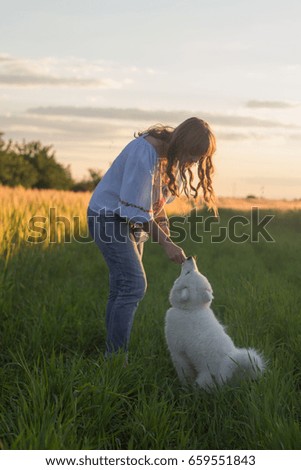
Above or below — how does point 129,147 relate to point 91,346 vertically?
above

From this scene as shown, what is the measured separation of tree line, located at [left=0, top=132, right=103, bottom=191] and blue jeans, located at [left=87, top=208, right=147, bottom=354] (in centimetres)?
4756

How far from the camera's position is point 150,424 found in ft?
10.7

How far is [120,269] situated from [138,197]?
2.04 ft

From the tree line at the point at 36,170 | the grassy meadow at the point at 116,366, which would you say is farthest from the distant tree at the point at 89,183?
the grassy meadow at the point at 116,366

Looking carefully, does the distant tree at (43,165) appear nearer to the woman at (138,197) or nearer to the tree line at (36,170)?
the tree line at (36,170)

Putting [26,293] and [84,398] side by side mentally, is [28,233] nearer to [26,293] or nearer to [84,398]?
[26,293]

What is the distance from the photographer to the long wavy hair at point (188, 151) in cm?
412

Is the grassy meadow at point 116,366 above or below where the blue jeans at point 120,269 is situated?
below

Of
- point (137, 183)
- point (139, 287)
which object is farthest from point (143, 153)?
point (139, 287)

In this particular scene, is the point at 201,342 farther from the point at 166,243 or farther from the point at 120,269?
the point at 120,269

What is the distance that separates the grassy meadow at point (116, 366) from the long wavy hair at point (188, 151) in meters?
1.25

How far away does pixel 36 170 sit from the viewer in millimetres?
58656
